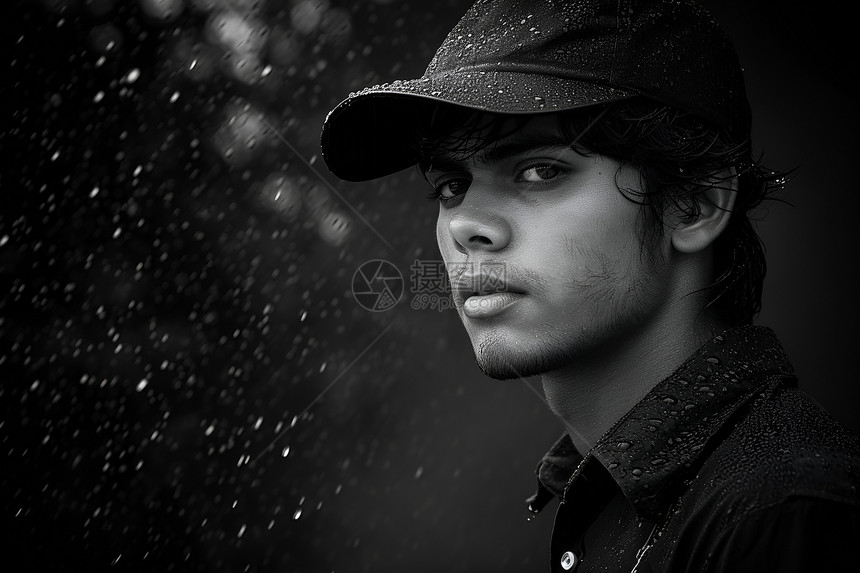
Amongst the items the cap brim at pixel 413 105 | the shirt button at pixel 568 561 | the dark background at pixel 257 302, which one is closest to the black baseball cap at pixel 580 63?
the cap brim at pixel 413 105

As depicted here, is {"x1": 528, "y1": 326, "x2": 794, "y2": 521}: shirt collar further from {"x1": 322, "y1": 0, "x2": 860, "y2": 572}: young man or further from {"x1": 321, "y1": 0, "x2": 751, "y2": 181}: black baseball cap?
{"x1": 321, "y1": 0, "x2": 751, "y2": 181}: black baseball cap

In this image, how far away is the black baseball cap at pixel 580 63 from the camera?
1296 mm

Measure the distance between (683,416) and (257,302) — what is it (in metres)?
2.39

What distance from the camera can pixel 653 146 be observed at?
1.35 meters

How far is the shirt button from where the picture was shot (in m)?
1.41

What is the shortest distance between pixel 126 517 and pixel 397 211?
1.75 meters

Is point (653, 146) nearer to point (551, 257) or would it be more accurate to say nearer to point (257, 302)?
point (551, 257)

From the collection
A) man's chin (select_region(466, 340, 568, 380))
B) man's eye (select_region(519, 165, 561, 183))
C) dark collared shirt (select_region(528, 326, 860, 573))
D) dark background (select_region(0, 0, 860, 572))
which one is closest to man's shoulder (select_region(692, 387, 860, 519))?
dark collared shirt (select_region(528, 326, 860, 573))

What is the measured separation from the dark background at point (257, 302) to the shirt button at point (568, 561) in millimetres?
1879

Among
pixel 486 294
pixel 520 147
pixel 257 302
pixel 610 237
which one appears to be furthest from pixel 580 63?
pixel 257 302

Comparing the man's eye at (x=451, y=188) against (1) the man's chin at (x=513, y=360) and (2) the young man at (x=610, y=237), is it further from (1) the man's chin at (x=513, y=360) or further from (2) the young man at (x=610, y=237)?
(1) the man's chin at (x=513, y=360)

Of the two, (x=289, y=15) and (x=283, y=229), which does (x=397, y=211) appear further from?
(x=289, y=15)

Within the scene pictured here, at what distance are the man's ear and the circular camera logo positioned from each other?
85.7 inches

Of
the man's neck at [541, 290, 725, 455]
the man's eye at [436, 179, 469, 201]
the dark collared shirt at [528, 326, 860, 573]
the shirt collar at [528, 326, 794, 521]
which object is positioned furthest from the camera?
the man's eye at [436, 179, 469, 201]
